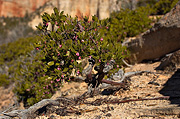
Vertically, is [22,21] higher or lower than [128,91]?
higher

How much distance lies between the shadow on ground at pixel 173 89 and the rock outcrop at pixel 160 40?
1879mm

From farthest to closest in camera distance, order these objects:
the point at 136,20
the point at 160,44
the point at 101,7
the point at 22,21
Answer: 1. the point at 22,21
2. the point at 101,7
3. the point at 136,20
4. the point at 160,44

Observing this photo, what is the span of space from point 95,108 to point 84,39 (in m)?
1.40

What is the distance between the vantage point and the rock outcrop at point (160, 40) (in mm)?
5562

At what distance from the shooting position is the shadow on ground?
2.74 m

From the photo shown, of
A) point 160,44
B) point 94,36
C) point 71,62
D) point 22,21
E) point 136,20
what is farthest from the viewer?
point 22,21

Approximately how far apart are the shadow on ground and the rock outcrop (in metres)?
1.88

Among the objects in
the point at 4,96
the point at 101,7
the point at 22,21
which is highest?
the point at 22,21

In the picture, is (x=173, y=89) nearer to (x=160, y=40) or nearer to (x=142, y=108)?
(x=142, y=108)

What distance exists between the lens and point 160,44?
241 inches

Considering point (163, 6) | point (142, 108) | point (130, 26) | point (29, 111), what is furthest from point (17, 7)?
point (142, 108)

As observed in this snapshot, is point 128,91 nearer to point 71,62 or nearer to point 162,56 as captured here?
point 71,62

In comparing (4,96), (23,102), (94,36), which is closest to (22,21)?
(4,96)

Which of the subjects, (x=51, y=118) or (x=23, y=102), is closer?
(x=51, y=118)
